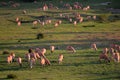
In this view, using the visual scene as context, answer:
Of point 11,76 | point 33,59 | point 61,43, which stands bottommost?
point 61,43

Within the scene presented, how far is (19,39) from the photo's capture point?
3997 centimetres

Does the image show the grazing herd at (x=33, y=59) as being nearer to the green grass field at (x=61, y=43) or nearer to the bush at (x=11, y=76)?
the green grass field at (x=61, y=43)

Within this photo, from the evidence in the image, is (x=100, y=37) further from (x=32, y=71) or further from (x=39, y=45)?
(x=32, y=71)

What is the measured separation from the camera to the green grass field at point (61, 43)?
2561 cm

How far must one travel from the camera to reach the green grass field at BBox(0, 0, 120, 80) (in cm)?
2561

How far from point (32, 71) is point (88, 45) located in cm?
1143

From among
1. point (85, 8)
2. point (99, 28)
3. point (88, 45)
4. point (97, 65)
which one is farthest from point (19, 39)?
point (85, 8)

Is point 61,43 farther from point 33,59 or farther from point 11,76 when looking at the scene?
point 11,76

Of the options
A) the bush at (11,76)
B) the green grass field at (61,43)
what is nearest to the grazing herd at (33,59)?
the green grass field at (61,43)

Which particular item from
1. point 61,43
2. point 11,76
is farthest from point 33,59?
point 61,43

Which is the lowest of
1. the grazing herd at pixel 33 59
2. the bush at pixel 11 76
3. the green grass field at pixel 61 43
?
the green grass field at pixel 61 43

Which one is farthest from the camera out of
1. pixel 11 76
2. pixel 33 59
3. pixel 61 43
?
pixel 61 43

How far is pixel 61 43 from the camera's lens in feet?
123

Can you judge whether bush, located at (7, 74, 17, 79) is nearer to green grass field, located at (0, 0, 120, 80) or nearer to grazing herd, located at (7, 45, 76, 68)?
green grass field, located at (0, 0, 120, 80)
